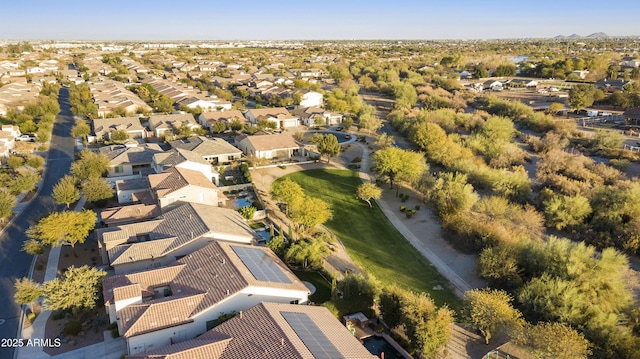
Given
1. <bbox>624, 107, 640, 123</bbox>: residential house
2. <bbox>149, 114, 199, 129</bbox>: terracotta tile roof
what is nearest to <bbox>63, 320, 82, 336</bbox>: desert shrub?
<bbox>149, 114, 199, 129</bbox>: terracotta tile roof

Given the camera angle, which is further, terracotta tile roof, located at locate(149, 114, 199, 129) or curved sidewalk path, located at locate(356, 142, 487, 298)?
terracotta tile roof, located at locate(149, 114, 199, 129)

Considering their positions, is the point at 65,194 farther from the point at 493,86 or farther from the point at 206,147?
the point at 493,86

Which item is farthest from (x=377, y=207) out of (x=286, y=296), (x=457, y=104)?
(x=457, y=104)

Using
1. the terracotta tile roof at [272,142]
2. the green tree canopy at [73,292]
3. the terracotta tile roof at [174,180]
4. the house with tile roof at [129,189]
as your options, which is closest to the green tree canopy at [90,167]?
the house with tile roof at [129,189]

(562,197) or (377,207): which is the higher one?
(562,197)

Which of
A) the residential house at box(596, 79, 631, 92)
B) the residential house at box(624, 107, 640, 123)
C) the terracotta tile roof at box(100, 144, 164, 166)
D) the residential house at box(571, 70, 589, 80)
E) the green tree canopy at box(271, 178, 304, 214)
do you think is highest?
the residential house at box(571, 70, 589, 80)

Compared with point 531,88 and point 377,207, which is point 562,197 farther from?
point 531,88

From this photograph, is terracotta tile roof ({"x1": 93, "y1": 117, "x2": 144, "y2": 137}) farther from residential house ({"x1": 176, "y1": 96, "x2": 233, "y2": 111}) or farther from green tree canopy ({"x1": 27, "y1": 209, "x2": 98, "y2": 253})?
green tree canopy ({"x1": 27, "y1": 209, "x2": 98, "y2": 253})
